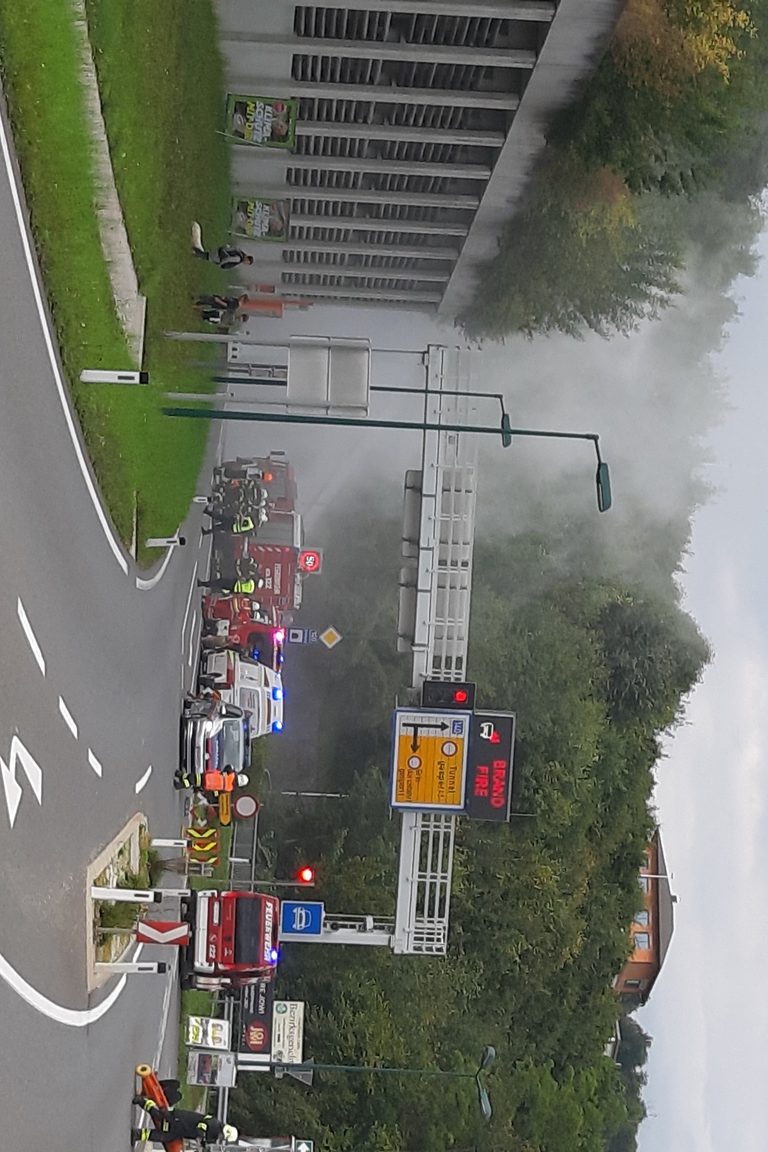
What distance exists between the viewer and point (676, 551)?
41.4 m

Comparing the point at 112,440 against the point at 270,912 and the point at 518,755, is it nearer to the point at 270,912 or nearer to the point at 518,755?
the point at 270,912

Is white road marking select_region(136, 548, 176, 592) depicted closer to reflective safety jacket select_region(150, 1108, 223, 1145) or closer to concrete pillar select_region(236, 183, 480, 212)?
reflective safety jacket select_region(150, 1108, 223, 1145)

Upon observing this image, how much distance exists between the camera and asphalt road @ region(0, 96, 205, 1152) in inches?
476

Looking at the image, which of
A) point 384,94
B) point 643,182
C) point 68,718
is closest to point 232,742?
point 68,718

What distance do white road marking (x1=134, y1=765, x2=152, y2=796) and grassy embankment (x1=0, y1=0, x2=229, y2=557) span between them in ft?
13.9

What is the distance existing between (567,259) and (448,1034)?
74.3 feet

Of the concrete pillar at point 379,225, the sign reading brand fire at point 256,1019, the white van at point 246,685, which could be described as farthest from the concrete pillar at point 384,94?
the sign reading brand fire at point 256,1019

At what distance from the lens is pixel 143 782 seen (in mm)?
19547

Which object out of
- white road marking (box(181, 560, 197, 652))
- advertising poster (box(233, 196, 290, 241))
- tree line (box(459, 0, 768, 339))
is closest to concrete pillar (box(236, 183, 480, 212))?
advertising poster (box(233, 196, 290, 241))

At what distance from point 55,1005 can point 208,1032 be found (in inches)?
516

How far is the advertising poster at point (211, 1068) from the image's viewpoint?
25.3m

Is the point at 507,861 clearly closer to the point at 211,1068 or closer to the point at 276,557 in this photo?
the point at 276,557

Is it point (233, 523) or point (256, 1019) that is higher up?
point (233, 523)

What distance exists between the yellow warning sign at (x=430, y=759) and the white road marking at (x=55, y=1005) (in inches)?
354
